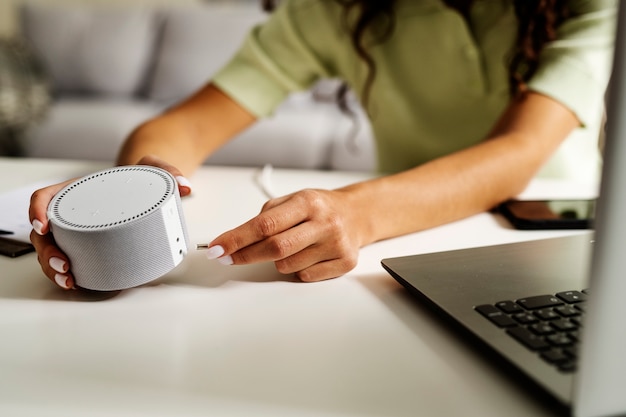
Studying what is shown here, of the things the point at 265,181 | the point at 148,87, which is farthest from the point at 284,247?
the point at 148,87

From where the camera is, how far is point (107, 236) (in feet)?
1.38

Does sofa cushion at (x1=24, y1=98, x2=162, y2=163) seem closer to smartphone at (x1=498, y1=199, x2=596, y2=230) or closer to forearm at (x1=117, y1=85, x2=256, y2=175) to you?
forearm at (x1=117, y1=85, x2=256, y2=175)

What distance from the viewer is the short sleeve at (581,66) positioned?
0.73m

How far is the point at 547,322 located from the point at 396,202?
0.24m

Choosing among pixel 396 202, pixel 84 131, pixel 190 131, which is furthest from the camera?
pixel 84 131

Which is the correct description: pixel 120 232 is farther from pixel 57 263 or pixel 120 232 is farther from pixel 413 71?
pixel 413 71

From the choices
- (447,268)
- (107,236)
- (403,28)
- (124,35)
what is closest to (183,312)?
(107,236)

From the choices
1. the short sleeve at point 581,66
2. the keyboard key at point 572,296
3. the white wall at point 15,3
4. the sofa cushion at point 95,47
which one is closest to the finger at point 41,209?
the keyboard key at point 572,296

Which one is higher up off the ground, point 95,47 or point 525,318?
point 525,318

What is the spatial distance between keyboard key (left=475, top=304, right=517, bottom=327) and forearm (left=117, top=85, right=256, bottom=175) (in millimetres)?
440

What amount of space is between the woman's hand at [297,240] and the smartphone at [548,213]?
0.68 ft

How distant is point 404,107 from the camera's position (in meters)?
1.01

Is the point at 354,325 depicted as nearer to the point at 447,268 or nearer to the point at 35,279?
the point at 447,268

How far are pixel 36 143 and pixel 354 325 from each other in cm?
236
